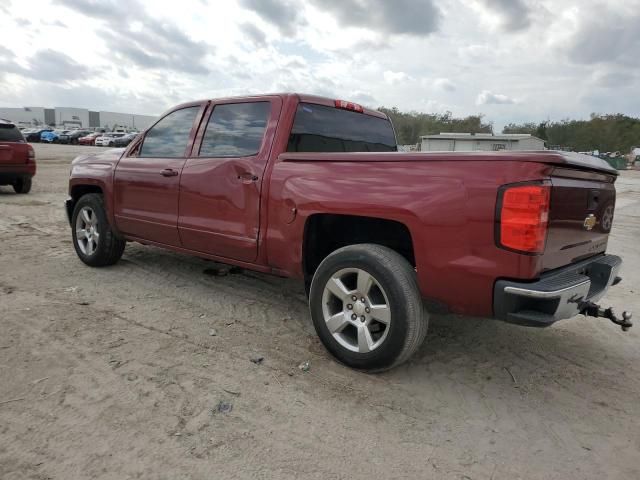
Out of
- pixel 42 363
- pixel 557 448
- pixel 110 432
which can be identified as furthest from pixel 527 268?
pixel 42 363

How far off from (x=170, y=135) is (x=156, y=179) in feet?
1.52

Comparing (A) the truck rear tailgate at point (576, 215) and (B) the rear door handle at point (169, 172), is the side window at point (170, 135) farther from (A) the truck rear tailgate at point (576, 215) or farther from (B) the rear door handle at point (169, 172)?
(A) the truck rear tailgate at point (576, 215)

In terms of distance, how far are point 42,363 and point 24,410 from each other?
0.57 meters

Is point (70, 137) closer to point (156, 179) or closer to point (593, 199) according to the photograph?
point (156, 179)

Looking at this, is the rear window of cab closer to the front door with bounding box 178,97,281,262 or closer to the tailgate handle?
the front door with bounding box 178,97,281,262

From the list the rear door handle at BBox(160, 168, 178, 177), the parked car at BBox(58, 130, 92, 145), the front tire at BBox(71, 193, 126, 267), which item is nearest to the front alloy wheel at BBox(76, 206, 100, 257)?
the front tire at BBox(71, 193, 126, 267)

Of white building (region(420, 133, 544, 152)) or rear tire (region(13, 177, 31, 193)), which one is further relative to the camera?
white building (region(420, 133, 544, 152))

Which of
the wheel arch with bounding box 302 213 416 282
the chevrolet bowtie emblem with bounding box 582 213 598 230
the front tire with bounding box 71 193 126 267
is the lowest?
the front tire with bounding box 71 193 126 267

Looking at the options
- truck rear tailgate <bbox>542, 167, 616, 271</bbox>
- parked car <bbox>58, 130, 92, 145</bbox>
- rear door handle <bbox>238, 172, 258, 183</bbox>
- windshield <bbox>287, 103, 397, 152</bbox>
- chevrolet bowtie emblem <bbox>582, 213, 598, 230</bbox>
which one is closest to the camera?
truck rear tailgate <bbox>542, 167, 616, 271</bbox>

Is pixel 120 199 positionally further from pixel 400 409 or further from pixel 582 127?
pixel 582 127

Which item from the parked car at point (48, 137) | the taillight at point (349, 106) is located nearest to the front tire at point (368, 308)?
the taillight at point (349, 106)

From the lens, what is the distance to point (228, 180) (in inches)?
155

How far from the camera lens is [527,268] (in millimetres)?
2553

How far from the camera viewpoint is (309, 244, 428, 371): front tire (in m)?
2.93
